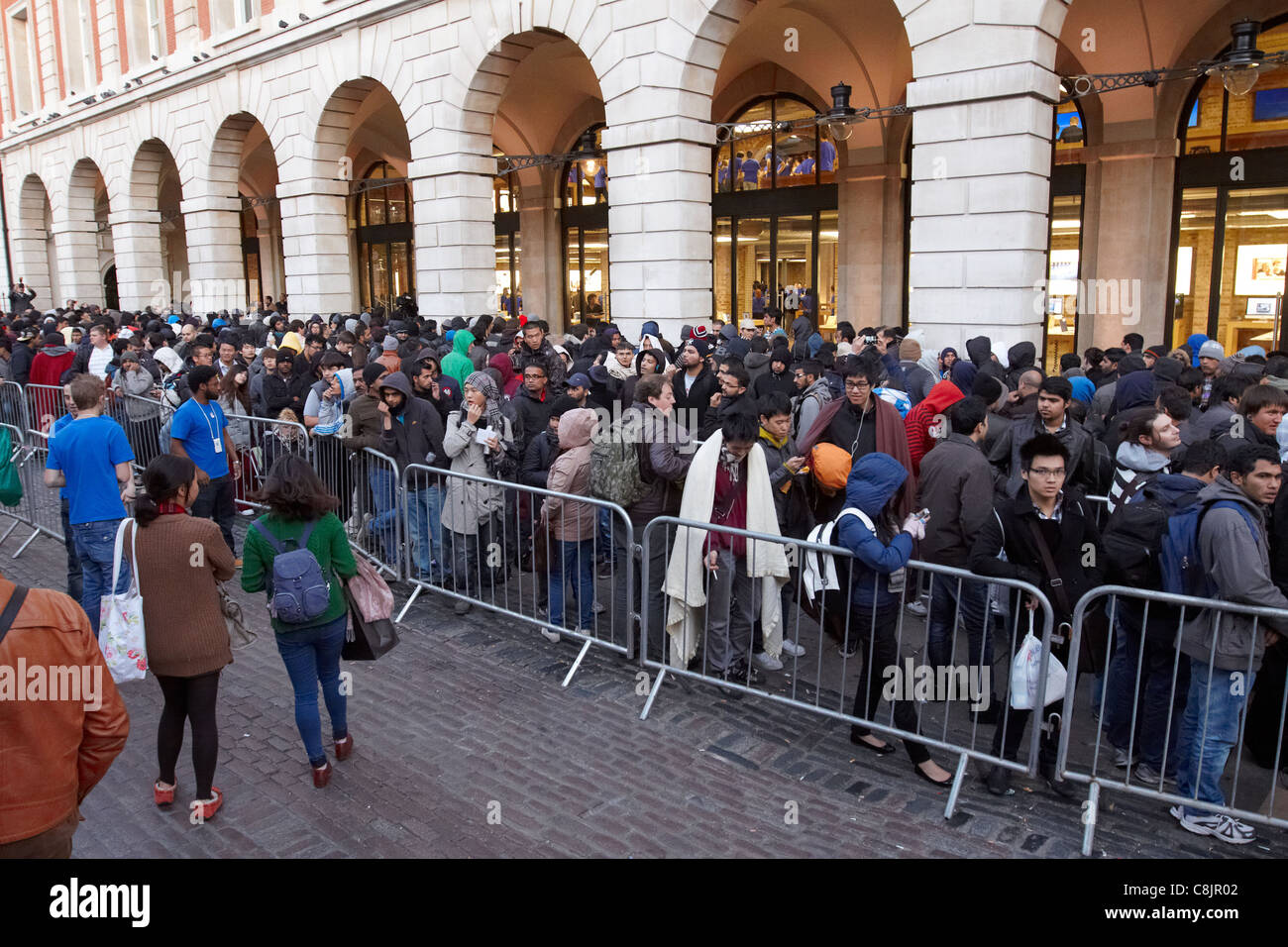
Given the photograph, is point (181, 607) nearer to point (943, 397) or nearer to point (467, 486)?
point (467, 486)

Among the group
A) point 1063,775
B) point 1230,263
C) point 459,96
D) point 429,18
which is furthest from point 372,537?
point 1230,263

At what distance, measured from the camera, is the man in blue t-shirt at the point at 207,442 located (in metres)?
7.78

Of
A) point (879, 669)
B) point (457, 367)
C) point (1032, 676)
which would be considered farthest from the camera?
point (457, 367)

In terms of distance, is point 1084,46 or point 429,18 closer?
point 1084,46

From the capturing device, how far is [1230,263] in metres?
14.8

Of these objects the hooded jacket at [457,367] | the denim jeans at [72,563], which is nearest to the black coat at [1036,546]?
the denim jeans at [72,563]

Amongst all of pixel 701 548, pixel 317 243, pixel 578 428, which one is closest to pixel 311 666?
pixel 701 548

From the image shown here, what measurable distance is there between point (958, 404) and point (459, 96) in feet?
45.8

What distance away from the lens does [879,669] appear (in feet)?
17.3

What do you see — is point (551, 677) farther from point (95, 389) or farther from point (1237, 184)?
point (1237, 184)

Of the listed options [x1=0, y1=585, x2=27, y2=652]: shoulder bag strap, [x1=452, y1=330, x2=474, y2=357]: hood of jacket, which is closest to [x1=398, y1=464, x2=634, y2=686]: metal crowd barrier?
[x1=0, y1=585, x2=27, y2=652]: shoulder bag strap

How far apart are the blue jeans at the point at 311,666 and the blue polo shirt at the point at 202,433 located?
11.8ft

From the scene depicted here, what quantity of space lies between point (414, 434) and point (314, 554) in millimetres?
3160

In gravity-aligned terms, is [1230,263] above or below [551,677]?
above
